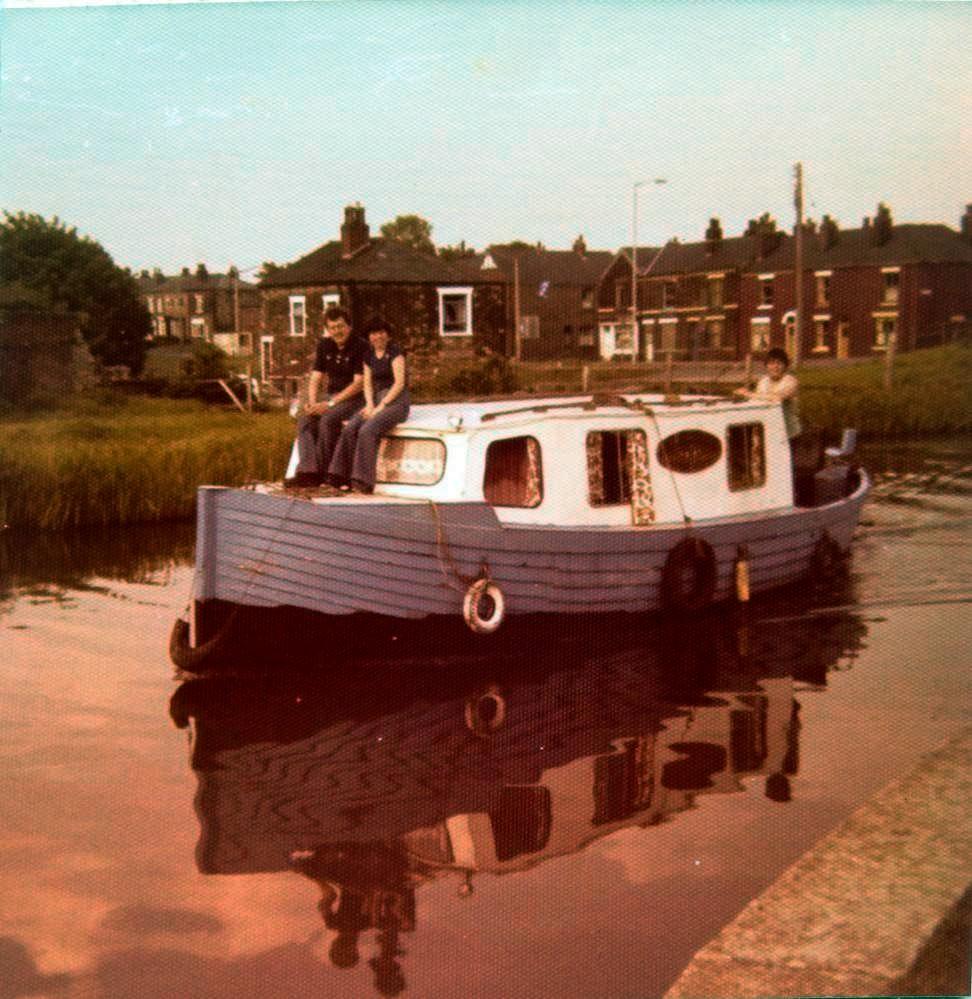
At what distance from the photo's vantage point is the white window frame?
38.2 meters

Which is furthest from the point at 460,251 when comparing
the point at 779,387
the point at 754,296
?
the point at 779,387

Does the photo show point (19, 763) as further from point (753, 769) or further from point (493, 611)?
point (753, 769)

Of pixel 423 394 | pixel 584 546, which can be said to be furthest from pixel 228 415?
pixel 584 546

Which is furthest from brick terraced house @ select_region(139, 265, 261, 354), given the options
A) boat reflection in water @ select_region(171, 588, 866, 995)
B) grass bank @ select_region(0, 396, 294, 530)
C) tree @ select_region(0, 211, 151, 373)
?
boat reflection in water @ select_region(171, 588, 866, 995)

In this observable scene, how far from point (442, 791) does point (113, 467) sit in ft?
38.3

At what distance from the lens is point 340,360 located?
11.5 meters

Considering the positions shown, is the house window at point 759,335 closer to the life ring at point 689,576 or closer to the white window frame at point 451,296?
the white window frame at point 451,296

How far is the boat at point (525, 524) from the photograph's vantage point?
1023 centimetres

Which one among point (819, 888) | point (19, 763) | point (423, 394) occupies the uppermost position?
point (423, 394)

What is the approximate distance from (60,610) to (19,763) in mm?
5193

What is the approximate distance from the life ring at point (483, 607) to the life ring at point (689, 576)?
2.00 m

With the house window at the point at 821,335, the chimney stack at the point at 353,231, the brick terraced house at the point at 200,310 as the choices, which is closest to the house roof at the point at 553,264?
the brick terraced house at the point at 200,310

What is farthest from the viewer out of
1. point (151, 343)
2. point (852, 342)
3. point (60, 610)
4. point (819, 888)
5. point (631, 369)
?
point (852, 342)

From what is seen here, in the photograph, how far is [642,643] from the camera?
12.1 m
